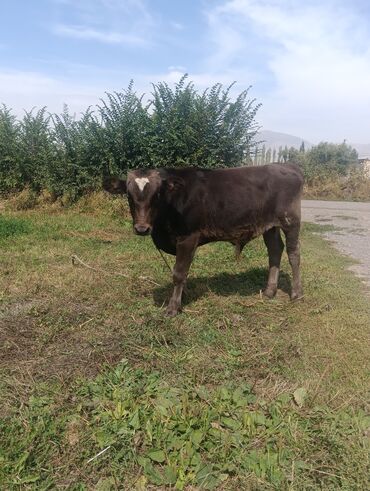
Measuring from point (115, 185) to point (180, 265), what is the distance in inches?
48.0

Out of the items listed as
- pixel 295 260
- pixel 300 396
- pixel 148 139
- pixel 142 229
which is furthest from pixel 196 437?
pixel 148 139

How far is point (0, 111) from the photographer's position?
15234mm

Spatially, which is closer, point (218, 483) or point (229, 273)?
point (218, 483)

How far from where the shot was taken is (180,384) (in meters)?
3.45

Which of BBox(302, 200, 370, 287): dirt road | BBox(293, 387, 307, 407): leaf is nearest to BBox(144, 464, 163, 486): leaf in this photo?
BBox(293, 387, 307, 407): leaf

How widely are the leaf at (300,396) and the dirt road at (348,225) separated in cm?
377

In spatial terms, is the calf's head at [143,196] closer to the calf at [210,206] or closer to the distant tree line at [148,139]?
the calf at [210,206]

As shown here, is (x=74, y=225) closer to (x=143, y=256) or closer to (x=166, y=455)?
(x=143, y=256)

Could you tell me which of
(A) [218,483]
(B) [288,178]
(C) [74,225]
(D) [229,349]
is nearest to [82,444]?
(A) [218,483]

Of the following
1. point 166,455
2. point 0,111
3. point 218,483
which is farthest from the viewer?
point 0,111

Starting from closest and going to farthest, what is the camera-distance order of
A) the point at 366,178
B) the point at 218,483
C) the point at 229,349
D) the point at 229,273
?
the point at 218,483
the point at 229,349
the point at 229,273
the point at 366,178

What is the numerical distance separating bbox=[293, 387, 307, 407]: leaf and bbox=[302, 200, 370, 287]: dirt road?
3.77m

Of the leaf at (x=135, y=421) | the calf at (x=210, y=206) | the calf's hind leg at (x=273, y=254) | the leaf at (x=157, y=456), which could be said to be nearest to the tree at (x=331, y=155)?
the calf's hind leg at (x=273, y=254)

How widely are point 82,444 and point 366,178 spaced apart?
22.9 meters
